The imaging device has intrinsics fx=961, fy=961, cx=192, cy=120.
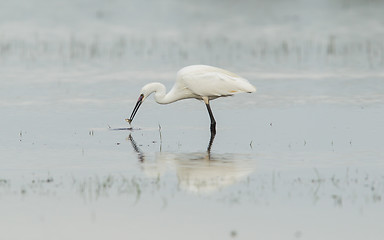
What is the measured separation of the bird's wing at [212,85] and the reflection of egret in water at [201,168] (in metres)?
2.61

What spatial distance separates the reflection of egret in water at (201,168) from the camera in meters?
9.44

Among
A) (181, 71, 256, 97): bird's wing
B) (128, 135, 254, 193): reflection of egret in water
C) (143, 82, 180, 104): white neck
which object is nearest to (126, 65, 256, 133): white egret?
(181, 71, 256, 97): bird's wing

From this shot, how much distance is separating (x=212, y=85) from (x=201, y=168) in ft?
13.7

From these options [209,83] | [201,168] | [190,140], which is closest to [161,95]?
[209,83]

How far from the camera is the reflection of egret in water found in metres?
9.44

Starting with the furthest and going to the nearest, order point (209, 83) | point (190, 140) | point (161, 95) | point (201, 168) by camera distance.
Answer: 1. point (161, 95)
2. point (209, 83)
3. point (190, 140)
4. point (201, 168)

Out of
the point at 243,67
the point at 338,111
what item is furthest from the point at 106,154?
the point at 243,67

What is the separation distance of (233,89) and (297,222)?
6817 millimetres

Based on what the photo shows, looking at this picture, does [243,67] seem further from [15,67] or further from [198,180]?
[198,180]

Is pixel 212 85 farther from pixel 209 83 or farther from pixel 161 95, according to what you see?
pixel 161 95

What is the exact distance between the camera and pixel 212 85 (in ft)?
47.7

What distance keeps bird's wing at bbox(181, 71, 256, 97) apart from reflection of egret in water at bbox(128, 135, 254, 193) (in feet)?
8.55

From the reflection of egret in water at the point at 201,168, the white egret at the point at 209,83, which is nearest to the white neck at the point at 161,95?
the white egret at the point at 209,83

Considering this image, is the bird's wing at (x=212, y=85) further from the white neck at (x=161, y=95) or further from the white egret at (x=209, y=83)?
the white neck at (x=161, y=95)
